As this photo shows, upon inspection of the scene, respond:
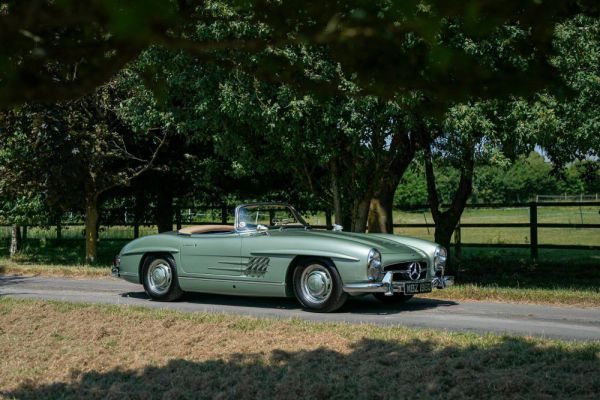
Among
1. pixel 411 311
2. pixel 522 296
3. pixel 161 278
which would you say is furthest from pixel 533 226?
pixel 161 278

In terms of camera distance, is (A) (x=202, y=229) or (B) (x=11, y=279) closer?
(A) (x=202, y=229)

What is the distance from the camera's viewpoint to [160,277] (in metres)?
11.2

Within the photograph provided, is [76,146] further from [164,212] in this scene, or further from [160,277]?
[160,277]

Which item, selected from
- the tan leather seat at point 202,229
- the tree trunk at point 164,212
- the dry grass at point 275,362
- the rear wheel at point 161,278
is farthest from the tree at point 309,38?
the tree trunk at point 164,212

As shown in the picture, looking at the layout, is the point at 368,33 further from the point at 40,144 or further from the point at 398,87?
the point at 40,144

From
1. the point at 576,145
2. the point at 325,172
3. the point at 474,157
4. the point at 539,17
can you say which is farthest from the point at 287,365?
the point at 325,172

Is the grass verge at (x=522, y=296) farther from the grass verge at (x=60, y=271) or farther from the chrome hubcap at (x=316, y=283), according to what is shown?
the grass verge at (x=60, y=271)

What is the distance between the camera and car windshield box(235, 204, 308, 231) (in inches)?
422

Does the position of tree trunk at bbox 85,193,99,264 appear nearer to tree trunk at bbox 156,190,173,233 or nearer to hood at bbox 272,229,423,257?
tree trunk at bbox 156,190,173,233

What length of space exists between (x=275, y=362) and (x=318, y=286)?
3.35m

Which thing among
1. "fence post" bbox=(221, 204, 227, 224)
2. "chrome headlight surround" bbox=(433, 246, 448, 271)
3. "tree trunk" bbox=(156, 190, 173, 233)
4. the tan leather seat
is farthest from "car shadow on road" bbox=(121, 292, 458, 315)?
"fence post" bbox=(221, 204, 227, 224)

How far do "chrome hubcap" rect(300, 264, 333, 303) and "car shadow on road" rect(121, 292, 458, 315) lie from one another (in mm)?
339

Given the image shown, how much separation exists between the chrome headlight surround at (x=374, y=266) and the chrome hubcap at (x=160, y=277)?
332 cm

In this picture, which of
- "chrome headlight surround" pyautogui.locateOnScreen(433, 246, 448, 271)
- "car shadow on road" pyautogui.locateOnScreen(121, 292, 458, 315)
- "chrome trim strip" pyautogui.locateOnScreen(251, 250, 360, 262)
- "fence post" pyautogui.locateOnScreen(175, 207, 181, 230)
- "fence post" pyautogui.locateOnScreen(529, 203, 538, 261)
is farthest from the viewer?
"fence post" pyautogui.locateOnScreen(175, 207, 181, 230)
